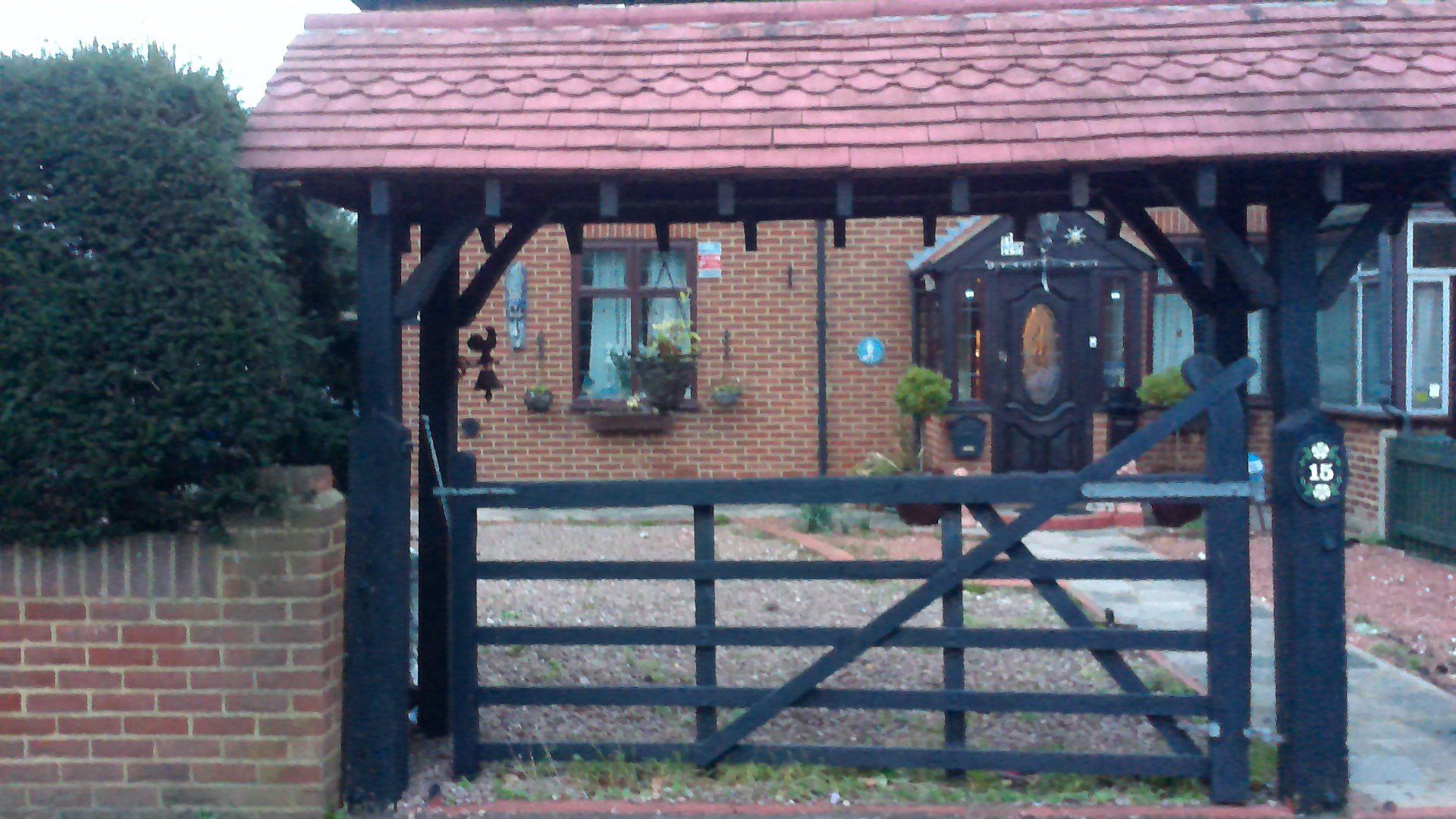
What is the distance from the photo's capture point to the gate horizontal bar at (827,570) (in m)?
4.51

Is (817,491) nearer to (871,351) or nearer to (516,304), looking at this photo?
(871,351)

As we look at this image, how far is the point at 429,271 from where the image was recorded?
4480 millimetres

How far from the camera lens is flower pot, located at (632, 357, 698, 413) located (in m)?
11.8

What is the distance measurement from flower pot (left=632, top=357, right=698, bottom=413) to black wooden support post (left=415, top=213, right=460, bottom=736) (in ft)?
20.8

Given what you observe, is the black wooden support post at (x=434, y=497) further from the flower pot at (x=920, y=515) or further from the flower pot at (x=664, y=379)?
the flower pot at (x=664, y=379)

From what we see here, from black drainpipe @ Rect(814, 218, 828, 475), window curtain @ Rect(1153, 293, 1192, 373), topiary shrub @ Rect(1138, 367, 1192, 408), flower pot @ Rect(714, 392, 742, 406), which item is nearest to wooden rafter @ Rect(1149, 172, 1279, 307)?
topiary shrub @ Rect(1138, 367, 1192, 408)

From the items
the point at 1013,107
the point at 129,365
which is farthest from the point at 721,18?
the point at 129,365

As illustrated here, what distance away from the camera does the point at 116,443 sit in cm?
389

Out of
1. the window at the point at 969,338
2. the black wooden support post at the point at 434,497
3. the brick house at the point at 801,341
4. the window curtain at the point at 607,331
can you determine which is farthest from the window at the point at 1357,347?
the black wooden support post at the point at 434,497

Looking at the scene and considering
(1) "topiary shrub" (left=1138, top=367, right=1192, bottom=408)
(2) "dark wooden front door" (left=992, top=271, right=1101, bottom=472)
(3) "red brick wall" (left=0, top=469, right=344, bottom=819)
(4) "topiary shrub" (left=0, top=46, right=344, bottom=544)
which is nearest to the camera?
(4) "topiary shrub" (left=0, top=46, right=344, bottom=544)

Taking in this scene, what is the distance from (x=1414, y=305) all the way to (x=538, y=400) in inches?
304

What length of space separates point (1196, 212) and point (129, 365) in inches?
143

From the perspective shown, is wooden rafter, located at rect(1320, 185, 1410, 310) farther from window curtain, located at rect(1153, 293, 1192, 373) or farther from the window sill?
window curtain, located at rect(1153, 293, 1192, 373)

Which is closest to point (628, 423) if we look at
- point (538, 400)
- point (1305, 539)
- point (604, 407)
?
point (604, 407)
